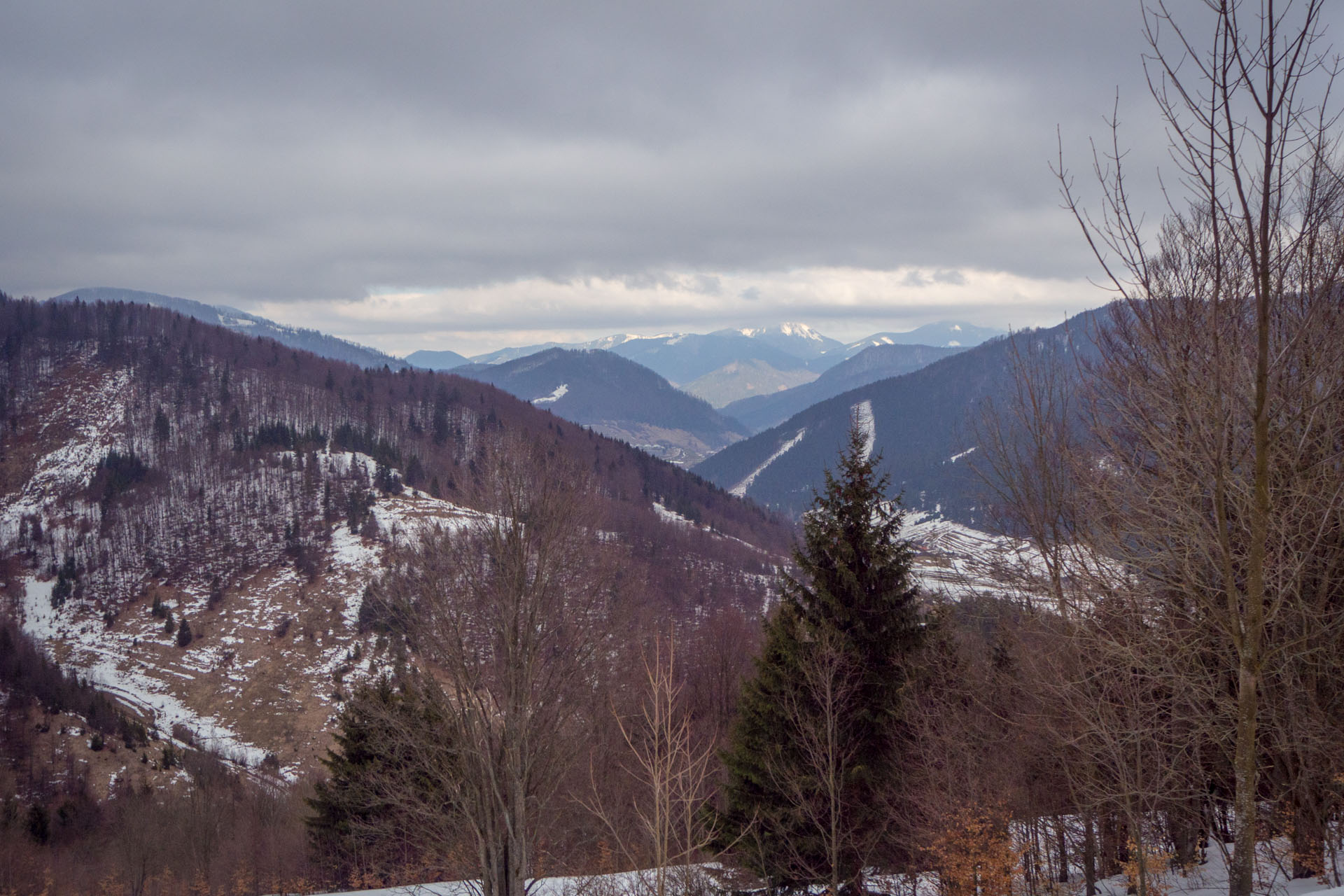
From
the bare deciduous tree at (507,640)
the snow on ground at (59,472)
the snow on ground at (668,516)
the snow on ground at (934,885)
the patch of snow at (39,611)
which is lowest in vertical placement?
the patch of snow at (39,611)

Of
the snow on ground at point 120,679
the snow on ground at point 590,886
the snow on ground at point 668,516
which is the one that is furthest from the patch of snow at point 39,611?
the snow on ground at point 590,886

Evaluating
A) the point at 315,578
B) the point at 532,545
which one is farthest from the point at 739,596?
the point at 532,545

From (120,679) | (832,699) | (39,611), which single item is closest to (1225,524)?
(832,699)

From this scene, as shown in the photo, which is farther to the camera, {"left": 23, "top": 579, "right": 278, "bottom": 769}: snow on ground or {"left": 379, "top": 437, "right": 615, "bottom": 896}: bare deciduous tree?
{"left": 23, "top": 579, "right": 278, "bottom": 769}: snow on ground

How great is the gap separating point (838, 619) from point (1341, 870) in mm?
9334

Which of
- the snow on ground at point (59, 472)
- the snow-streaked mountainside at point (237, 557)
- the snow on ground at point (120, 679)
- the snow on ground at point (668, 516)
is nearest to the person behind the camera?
the snow on ground at point (120, 679)

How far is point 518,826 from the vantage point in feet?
49.0

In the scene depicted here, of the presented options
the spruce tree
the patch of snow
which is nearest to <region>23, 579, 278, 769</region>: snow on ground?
the patch of snow

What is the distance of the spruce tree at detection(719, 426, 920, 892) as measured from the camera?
645 inches

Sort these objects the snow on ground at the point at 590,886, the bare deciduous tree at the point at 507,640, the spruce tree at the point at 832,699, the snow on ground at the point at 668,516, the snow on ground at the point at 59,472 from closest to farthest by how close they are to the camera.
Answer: the bare deciduous tree at the point at 507,640, the snow on ground at the point at 590,886, the spruce tree at the point at 832,699, the snow on ground at the point at 59,472, the snow on ground at the point at 668,516

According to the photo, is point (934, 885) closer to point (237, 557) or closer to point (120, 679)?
point (120, 679)

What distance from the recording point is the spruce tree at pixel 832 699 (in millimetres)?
Result: 16375

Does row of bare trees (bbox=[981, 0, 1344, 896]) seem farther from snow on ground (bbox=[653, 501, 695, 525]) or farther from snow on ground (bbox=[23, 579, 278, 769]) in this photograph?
snow on ground (bbox=[653, 501, 695, 525])

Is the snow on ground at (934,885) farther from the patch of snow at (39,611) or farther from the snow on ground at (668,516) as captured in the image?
the snow on ground at (668,516)
